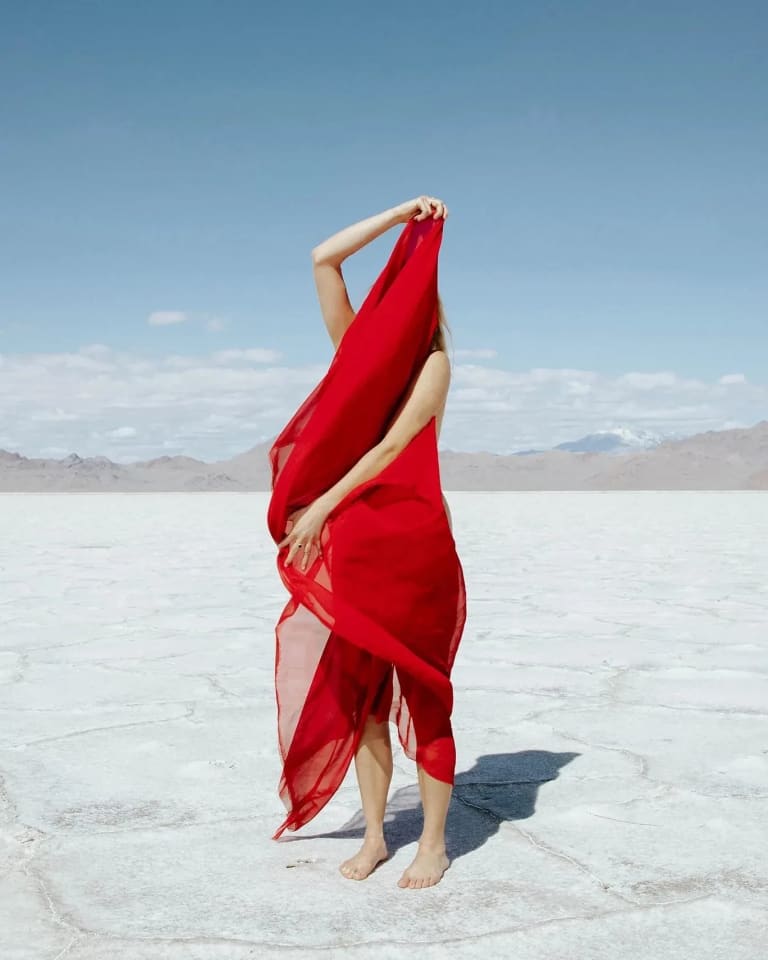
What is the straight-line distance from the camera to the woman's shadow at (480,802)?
7.72 feet

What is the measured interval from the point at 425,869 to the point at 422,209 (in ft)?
3.99

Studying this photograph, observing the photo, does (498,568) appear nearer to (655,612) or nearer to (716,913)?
(655,612)

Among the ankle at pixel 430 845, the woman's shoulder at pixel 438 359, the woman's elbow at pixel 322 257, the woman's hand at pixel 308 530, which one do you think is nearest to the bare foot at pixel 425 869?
the ankle at pixel 430 845

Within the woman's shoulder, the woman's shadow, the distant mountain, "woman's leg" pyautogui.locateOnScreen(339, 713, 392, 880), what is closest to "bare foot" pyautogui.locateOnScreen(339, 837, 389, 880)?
"woman's leg" pyautogui.locateOnScreen(339, 713, 392, 880)

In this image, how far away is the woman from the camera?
6.66ft

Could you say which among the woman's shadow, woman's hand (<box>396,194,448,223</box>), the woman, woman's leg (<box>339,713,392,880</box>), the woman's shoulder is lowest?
the woman's shadow

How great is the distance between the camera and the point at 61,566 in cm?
813

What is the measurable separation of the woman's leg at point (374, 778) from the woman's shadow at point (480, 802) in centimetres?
12

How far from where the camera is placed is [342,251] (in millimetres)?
2160

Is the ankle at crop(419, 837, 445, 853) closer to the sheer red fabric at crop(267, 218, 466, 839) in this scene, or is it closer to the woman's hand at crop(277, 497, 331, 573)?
the sheer red fabric at crop(267, 218, 466, 839)

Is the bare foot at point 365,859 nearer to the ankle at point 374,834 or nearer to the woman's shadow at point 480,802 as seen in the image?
the ankle at point 374,834

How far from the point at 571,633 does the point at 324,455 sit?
3.05 m

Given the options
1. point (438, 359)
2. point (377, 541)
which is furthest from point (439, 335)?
point (377, 541)

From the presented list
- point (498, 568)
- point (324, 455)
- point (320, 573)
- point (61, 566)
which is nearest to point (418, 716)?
point (320, 573)
